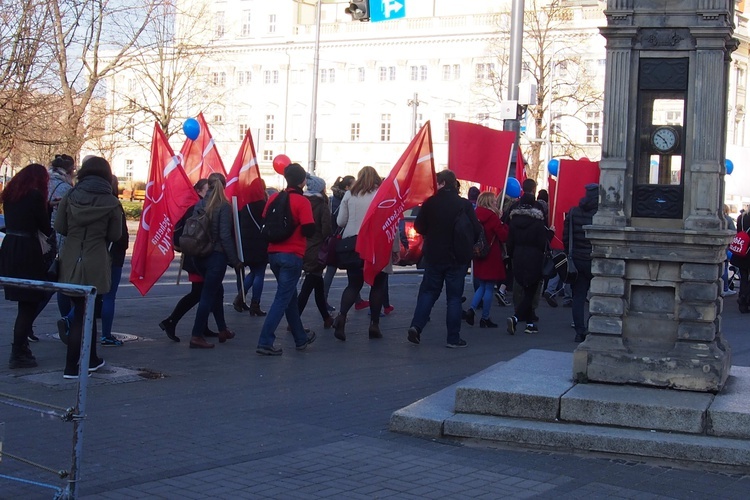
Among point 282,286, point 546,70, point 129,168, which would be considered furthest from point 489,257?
point 129,168

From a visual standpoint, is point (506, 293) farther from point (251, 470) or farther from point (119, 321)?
point (251, 470)

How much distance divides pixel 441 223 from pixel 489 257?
235cm

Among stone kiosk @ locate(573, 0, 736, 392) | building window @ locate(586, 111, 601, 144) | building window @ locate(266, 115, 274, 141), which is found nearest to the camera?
stone kiosk @ locate(573, 0, 736, 392)

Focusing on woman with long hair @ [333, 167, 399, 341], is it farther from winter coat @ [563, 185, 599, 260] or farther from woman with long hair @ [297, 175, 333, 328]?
winter coat @ [563, 185, 599, 260]

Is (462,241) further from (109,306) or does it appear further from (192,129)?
(192,129)

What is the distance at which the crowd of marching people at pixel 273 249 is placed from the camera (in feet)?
30.0

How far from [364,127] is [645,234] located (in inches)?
2733

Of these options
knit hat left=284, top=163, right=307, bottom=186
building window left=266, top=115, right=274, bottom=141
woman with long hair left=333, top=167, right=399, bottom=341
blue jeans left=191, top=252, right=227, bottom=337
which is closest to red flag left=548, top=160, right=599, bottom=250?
woman with long hair left=333, top=167, right=399, bottom=341

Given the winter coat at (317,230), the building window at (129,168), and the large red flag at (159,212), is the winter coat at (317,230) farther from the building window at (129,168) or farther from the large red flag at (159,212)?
the building window at (129,168)

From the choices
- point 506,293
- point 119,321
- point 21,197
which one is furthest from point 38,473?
point 506,293

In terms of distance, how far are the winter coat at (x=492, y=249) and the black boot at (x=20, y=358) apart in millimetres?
6286

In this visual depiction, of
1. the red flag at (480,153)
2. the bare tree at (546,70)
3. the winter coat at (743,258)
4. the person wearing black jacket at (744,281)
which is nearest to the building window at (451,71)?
the bare tree at (546,70)

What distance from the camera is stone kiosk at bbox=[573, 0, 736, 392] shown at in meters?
7.62

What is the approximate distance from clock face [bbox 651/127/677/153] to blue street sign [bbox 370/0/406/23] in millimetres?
13751
